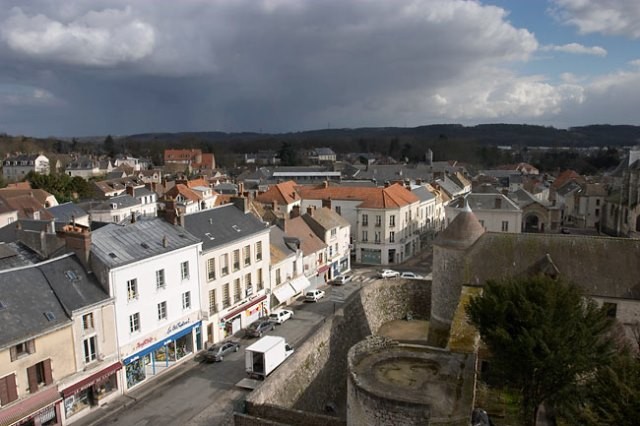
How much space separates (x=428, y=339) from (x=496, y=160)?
154351 mm

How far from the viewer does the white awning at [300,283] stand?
35.6 m

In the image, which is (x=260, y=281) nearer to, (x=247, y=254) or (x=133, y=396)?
(x=247, y=254)

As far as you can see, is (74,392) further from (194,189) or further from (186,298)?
(194,189)

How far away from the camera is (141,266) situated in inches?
909

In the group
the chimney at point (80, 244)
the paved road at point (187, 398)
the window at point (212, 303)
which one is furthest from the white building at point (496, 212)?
the chimney at point (80, 244)

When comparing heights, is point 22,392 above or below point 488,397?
above

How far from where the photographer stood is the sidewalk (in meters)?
20.0

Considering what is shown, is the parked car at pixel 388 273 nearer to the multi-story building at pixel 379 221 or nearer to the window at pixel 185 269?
the multi-story building at pixel 379 221

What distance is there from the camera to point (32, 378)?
1805 cm

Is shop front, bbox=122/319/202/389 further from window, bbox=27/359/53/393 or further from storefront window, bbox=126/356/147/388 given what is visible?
window, bbox=27/359/53/393

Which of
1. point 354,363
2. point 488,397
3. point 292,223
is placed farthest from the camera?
point 292,223

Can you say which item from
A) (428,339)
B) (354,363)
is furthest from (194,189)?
(354,363)

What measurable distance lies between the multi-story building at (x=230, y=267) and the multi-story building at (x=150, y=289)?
984 millimetres

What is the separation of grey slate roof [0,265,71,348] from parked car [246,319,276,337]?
11.7 metres
